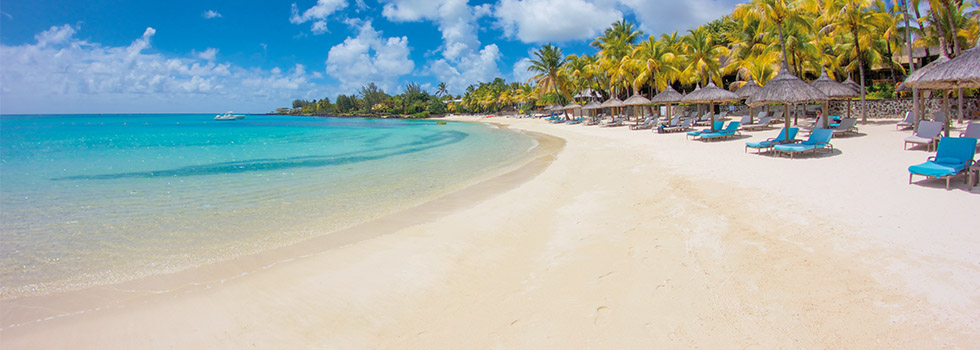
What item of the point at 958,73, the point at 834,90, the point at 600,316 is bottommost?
the point at 600,316

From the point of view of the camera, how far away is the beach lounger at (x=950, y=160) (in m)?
5.96

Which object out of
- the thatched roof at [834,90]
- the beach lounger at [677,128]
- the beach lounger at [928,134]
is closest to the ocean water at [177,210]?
the beach lounger at [677,128]

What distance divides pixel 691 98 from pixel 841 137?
17.1 ft

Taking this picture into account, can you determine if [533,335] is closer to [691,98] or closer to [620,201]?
[620,201]

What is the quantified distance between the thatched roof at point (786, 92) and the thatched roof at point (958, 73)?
3.49m

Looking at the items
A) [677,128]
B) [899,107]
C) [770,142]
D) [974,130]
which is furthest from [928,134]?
[899,107]

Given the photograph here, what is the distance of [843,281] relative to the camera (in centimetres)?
353

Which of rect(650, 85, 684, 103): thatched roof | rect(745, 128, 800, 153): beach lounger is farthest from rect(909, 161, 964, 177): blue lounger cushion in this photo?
rect(650, 85, 684, 103): thatched roof

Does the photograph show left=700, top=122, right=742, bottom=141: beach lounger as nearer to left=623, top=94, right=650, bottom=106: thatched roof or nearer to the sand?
the sand

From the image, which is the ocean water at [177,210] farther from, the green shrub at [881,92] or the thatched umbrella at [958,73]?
the green shrub at [881,92]

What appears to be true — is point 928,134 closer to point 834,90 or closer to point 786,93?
point 786,93

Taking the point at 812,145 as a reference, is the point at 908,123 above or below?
above

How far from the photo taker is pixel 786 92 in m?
11.4

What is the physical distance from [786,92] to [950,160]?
5470 millimetres
